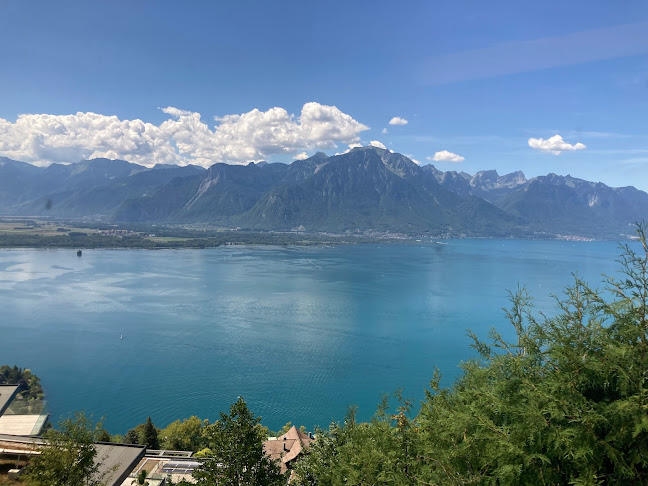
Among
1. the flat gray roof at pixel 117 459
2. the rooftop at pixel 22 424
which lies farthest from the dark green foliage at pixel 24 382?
the flat gray roof at pixel 117 459

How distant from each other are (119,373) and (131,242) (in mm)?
112613

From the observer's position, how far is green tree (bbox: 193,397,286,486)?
345 inches

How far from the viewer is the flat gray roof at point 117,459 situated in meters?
10.9

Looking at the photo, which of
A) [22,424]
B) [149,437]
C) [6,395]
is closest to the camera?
[6,395]

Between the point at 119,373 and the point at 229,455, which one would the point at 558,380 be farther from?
the point at 119,373

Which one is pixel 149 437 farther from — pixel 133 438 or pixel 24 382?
pixel 24 382

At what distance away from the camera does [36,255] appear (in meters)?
107

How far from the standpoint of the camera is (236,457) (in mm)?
8898

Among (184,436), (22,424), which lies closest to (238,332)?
(184,436)

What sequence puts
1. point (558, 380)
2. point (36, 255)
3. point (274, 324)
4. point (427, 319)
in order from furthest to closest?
1. point (36, 255)
2. point (427, 319)
3. point (274, 324)
4. point (558, 380)

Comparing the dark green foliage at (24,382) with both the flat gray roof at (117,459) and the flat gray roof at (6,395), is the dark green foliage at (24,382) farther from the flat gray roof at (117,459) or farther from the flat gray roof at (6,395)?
the flat gray roof at (117,459)

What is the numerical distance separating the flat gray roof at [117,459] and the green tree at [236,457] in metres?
3.53

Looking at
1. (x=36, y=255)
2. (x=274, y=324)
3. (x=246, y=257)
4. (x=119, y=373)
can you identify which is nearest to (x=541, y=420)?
(x=119, y=373)

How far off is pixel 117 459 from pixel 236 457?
17.9 feet
